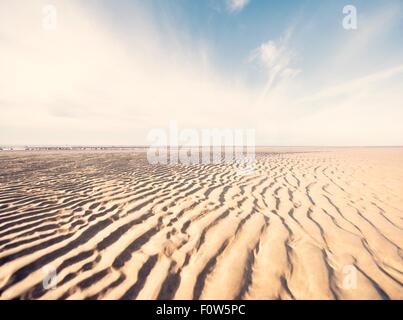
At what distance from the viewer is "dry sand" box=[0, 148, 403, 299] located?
225 centimetres

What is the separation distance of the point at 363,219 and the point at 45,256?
493cm

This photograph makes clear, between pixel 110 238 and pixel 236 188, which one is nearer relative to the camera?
pixel 110 238

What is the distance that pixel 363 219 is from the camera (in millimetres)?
3939

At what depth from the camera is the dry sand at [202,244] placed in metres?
2.25

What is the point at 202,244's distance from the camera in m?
3.10

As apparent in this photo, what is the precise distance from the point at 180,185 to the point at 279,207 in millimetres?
2941

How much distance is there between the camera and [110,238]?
10.7 ft

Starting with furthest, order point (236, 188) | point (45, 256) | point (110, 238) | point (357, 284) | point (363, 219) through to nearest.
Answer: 1. point (236, 188)
2. point (363, 219)
3. point (110, 238)
4. point (45, 256)
5. point (357, 284)

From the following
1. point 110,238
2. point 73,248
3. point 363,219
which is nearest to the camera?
point 73,248
